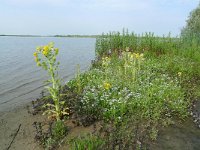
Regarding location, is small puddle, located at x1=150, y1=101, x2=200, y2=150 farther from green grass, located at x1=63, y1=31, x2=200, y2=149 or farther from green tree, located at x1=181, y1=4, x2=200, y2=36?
green tree, located at x1=181, y1=4, x2=200, y2=36

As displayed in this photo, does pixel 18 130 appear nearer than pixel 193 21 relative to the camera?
Yes

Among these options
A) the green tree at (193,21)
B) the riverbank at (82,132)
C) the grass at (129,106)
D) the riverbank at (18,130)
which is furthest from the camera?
the green tree at (193,21)

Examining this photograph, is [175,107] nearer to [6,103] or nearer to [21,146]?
[21,146]

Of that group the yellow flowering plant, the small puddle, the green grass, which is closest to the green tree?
the green grass

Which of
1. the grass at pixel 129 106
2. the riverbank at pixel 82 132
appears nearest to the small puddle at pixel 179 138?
the riverbank at pixel 82 132

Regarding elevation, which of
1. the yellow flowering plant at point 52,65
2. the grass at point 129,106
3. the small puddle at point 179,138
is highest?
the yellow flowering plant at point 52,65

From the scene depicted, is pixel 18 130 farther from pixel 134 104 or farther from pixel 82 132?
pixel 134 104

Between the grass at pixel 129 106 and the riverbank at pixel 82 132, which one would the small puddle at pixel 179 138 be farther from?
the grass at pixel 129 106

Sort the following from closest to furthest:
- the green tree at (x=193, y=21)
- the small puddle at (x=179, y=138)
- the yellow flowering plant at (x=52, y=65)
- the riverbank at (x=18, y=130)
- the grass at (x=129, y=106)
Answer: the grass at (x=129, y=106)
the small puddle at (x=179, y=138)
the riverbank at (x=18, y=130)
the yellow flowering plant at (x=52, y=65)
the green tree at (x=193, y=21)

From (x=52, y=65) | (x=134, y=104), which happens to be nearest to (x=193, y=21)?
(x=134, y=104)

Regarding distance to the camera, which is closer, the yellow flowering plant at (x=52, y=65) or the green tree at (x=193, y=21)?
the yellow flowering plant at (x=52, y=65)

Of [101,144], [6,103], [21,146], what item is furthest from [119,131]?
[6,103]

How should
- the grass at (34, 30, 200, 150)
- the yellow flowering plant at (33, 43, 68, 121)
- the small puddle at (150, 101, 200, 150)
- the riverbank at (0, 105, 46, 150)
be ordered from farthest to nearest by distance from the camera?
the yellow flowering plant at (33, 43, 68, 121) → the riverbank at (0, 105, 46, 150) → the small puddle at (150, 101, 200, 150) → the grass at (34, 30, 200, 150)

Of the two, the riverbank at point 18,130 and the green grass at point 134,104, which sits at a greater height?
the green grass at point 134,104
